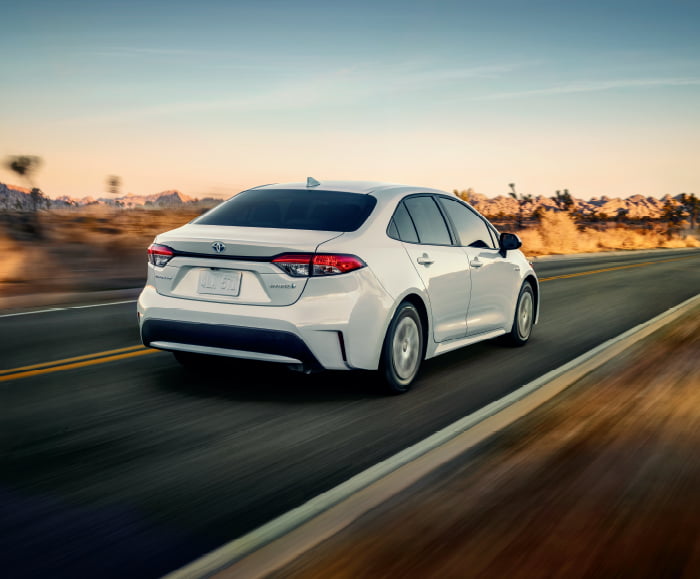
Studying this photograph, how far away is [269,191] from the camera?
24.7 ft

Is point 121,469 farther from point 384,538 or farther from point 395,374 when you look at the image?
point 395,374

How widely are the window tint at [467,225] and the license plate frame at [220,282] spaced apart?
8.41ft

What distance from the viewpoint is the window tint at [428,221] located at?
747cm

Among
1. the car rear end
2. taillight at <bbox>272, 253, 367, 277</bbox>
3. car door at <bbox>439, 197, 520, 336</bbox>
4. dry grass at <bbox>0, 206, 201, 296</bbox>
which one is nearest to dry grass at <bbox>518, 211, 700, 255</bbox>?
dry grass at <bbox>0, 206, 201, 296</bbox>

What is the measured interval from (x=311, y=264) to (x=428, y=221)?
184 centimetres

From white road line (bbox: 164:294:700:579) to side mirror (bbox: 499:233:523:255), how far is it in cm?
226

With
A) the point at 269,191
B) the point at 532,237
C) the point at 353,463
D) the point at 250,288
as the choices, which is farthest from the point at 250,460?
the point at 532,237

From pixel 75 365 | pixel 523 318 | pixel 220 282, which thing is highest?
pixel 220 282

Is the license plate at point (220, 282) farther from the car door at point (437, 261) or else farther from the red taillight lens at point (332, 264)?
the car door at point (437, 261)

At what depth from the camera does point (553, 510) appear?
395cm

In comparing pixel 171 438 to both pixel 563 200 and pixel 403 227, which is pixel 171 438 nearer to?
pixel 403 227

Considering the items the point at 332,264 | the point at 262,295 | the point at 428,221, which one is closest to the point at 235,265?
the point at 262,295

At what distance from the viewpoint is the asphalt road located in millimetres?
3879

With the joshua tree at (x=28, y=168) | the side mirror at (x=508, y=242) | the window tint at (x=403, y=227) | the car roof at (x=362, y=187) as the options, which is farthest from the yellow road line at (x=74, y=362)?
the joshua tree at (x=28, y=168)
